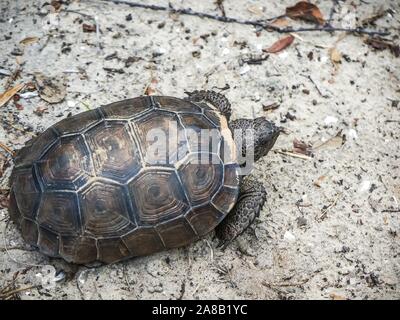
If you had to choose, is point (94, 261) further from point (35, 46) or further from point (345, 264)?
point (35, 46)

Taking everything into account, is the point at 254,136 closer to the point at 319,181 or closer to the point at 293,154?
the point at 293,154

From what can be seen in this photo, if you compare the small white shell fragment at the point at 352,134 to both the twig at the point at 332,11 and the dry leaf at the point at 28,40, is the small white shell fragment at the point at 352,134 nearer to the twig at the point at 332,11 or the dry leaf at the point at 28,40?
the twig at the point at 332,11

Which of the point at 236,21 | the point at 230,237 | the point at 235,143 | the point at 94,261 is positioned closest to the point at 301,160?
the point at 235,143

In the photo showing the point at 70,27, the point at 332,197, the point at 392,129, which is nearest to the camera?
the point at 332,197

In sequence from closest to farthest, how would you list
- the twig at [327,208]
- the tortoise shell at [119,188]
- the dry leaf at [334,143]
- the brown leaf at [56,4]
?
the tortoise shell at [119,188], the twig at [327,208], the dry leaf at [334,143], the brown leaf at [56,4]

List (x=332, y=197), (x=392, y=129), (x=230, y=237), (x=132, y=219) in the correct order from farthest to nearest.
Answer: (x=392, y=129) < (x=332, y=197) < (x=230, y=237) < (x=132, y=219)

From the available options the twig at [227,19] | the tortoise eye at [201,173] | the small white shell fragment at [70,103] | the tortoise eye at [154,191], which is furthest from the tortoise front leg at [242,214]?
Result: the twig at [227,19]
